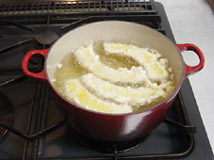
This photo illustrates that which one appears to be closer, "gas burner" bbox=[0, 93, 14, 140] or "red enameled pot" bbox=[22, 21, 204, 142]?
"red enameled pot" bbox=[22, 21, 204, 142]

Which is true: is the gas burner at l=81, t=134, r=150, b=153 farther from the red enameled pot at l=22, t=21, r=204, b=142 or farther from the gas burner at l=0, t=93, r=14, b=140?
the gas burner at l=0, t=93, r=14, b=140

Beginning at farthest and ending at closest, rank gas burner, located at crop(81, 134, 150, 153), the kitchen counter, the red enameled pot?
the kitchen counter
gas burner, located at crop(81, 134, 150, 153)
the red enameled pot

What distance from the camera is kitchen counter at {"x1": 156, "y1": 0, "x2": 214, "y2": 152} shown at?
24.9 inches

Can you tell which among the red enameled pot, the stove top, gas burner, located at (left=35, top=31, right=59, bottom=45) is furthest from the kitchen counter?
gas burner, located at (left=35, top=31, right=59, bottom=45)

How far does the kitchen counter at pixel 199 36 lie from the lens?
63 centimetres

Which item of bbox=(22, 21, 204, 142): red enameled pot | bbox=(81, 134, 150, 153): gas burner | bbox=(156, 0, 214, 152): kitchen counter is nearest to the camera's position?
bbox=(22, 21, 204, 142): red enameled pot

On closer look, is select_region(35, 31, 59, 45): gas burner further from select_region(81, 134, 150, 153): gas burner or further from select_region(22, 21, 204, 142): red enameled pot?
select_region(81, 134, 150, 153): gas burner

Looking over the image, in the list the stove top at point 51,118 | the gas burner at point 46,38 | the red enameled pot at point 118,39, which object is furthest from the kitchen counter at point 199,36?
the gas burner at point 46,38

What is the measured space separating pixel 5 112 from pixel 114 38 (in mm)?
334

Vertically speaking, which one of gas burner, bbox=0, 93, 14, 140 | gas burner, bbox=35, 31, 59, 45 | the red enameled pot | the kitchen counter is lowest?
gas burner, bbox=0, 93, 14, 140

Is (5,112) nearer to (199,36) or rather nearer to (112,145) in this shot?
(112,145)

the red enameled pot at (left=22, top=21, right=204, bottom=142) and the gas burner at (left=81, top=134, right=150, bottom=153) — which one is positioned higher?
the red enameled pot at (left=22, top=21, right=204, bottom=142)

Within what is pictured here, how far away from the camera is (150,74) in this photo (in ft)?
1.89

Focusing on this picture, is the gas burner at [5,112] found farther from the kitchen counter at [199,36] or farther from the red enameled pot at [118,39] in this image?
the kitchen counter at [199,36]
